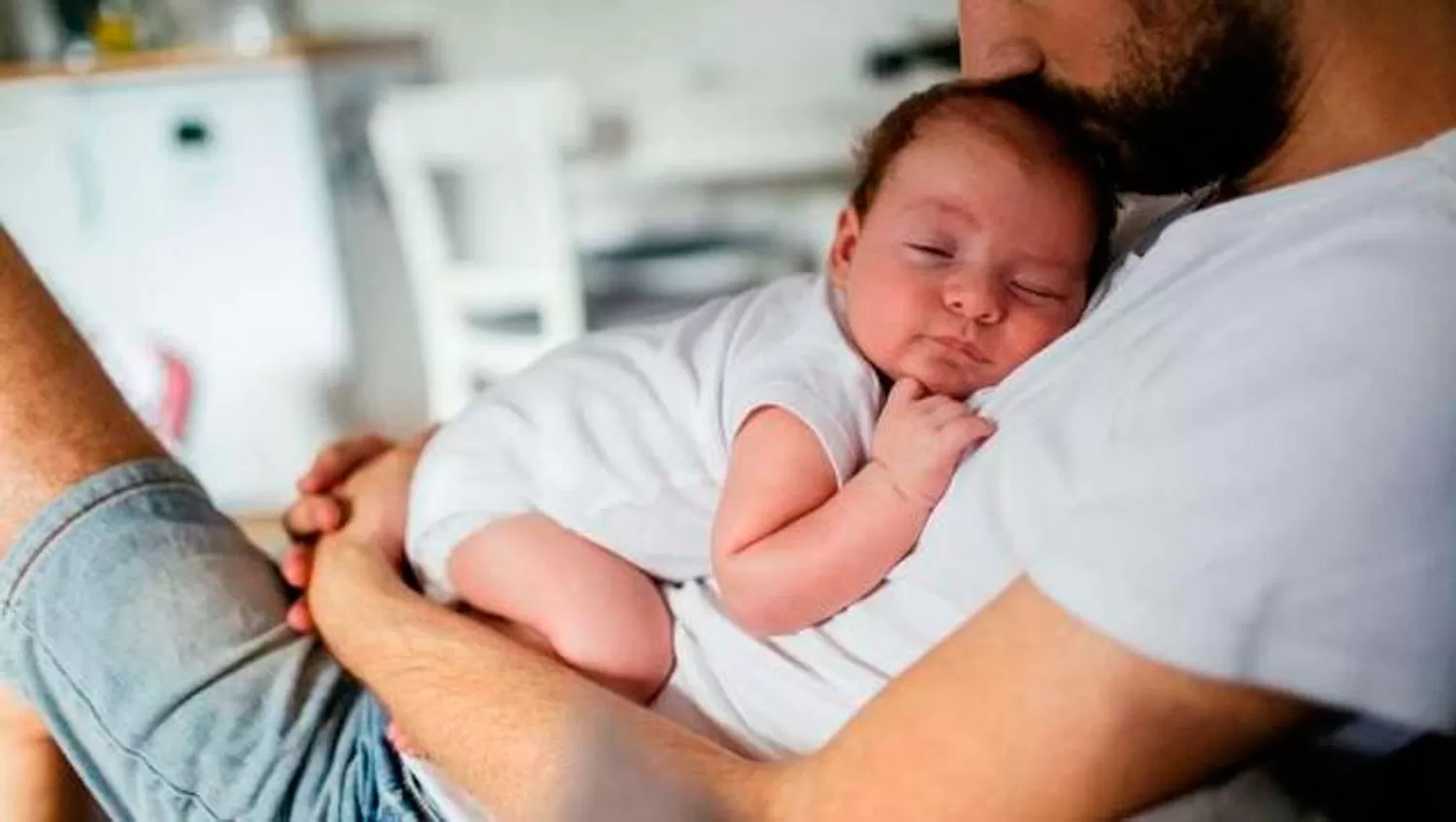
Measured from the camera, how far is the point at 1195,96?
0.69m

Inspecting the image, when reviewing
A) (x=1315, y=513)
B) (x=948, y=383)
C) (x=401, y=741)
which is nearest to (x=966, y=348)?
(x=948, y=383)

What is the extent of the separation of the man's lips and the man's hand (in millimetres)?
376

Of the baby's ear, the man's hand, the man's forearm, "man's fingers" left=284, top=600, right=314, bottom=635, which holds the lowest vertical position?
"man's fingers" left=284, top=600, right=314, bottom=635

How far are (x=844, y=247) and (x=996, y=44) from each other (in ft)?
0.42

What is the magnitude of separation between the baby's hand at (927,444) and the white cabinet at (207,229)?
2315mm

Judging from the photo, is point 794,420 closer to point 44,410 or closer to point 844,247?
point 844,247

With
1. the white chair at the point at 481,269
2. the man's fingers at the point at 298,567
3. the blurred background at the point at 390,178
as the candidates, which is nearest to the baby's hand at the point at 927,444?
the man's fingers at the point at 298,567

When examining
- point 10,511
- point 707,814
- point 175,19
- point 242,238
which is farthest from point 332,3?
point 707,814

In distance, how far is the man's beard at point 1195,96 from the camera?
0.66m

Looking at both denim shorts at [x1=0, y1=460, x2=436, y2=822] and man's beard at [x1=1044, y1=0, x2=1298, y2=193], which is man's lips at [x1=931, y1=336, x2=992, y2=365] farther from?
denim shorts at [x1=0, y1=460, x2=436, y2=822]

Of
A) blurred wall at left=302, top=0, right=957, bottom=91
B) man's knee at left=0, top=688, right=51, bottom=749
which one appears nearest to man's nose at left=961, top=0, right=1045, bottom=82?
man's knee at left=0, top=688, right=51, bottom=749

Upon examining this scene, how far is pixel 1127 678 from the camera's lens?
534mm

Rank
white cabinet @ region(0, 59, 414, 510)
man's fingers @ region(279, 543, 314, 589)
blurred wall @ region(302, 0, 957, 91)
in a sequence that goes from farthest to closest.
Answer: blurred wall @ region(302, 0, 957, 91) < white cabinet @ region(0, 59, 414, 510) < man's fingers @ region(279, 543, 314, 589)

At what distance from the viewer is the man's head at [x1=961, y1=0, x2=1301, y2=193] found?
660 mm
